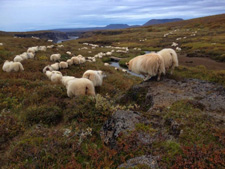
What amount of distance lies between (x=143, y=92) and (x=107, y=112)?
2308mm

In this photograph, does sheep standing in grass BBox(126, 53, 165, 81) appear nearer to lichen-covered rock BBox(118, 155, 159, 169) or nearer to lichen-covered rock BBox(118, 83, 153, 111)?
lichen-covered rock BBox(118, 83, 153, 111)

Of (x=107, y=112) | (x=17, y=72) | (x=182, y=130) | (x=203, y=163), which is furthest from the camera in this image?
(x=17, y=72)

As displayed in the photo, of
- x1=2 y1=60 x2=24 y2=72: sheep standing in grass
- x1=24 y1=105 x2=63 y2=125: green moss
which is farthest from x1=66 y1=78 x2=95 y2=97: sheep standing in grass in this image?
x1=2 y1=60 x2=24 y2=72: sheep standing in grass

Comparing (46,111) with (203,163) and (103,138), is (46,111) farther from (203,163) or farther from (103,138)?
(203,163)

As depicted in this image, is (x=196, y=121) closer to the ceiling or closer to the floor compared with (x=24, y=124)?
closer to the ceiling

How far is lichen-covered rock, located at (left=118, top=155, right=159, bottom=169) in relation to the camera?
3.13 meters

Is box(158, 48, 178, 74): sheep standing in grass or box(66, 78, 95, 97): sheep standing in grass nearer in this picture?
box(66, 78, 95, 97): sheep standing in grass

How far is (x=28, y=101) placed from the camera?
798cm

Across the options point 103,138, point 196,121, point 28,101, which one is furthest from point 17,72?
point 196,121

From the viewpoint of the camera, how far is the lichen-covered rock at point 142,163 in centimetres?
313

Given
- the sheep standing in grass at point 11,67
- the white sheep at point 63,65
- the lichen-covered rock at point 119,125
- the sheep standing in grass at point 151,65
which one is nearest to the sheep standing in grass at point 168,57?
the sheep standing in grass at point 151,65

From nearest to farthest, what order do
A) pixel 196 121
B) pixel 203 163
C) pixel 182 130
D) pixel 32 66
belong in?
pixel 203 163, pixel 182 130, pixel 196 121, pixel 32 66

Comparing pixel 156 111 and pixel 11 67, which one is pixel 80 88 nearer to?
pixel 156 111

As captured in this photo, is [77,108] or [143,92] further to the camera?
[143,92]
